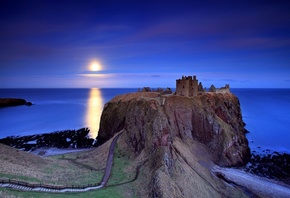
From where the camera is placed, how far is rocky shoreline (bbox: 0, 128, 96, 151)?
211ft

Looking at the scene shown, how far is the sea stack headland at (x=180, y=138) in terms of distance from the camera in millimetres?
35469

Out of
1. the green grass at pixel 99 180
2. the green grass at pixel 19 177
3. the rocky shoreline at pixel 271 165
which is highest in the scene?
the green grass at pixel 19 177

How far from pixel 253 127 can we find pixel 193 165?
6232 cm

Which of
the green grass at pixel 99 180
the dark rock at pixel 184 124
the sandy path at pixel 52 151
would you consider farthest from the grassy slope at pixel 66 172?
the sandy path at pixel 52 151

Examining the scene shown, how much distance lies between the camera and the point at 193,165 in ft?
146

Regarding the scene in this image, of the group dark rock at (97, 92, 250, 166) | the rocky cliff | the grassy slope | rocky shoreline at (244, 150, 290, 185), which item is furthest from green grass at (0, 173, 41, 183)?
rocky shoreline at (244, 150, 290, 185)

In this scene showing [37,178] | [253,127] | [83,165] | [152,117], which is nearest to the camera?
[37,178]

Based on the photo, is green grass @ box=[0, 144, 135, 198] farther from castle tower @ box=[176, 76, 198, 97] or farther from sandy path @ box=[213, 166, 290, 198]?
castle tower @ box=[176, 76, 198, 97]

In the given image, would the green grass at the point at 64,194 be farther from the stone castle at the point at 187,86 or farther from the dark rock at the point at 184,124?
the stone castle at the point at 187,86

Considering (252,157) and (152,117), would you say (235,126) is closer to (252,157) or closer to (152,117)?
(252,157)

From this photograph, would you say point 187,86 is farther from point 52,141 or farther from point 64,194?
point 52,141

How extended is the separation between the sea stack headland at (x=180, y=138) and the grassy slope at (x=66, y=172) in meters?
2.90

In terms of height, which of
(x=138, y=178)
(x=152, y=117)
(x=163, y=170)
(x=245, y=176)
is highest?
(x=152, y=117)

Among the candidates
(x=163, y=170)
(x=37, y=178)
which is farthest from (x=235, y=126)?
(x=37, y=178)
